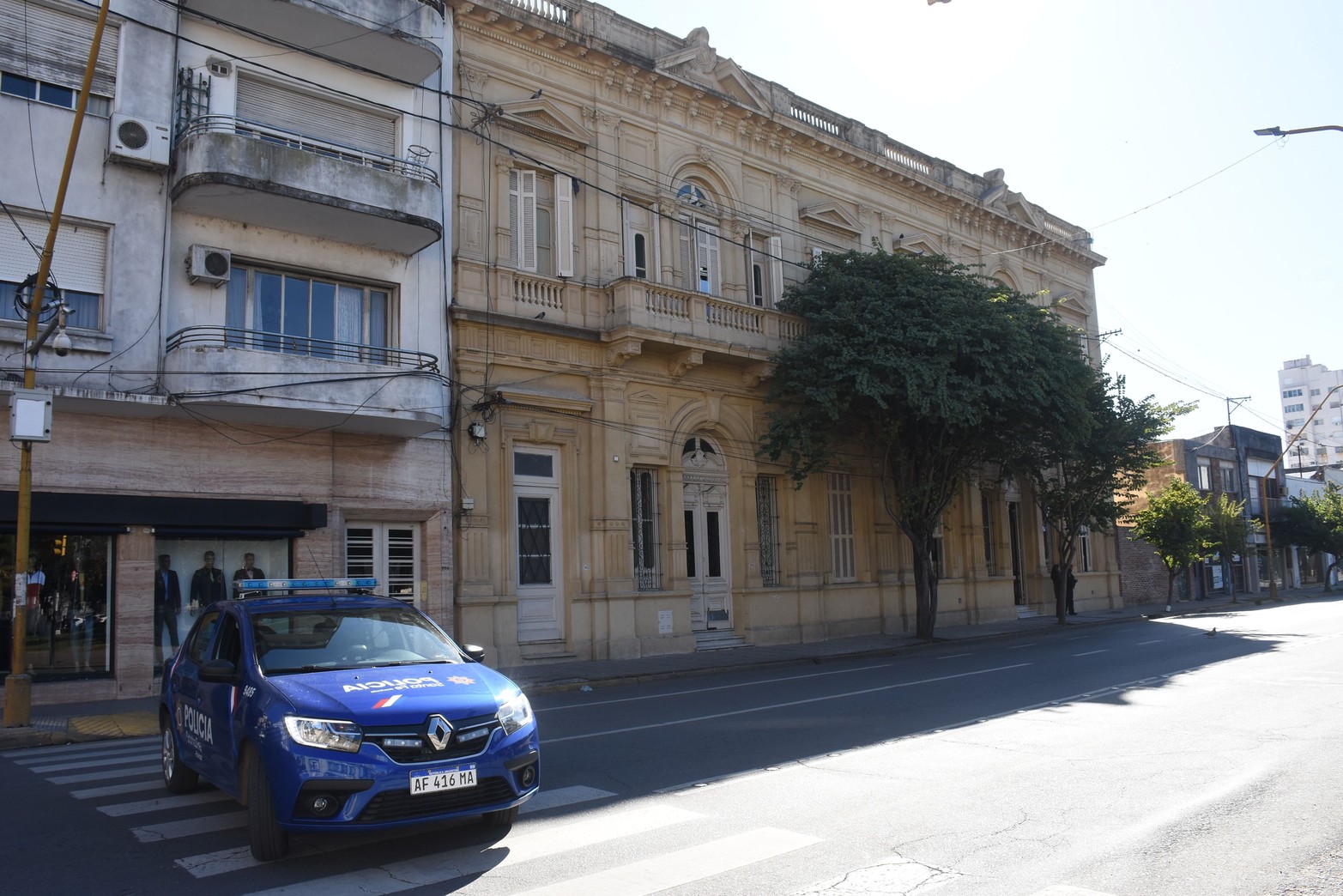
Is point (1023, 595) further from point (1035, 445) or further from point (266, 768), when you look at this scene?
point (266, 768)

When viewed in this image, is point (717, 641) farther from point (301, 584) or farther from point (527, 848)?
point (527, 848)

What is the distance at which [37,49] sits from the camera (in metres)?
14.7

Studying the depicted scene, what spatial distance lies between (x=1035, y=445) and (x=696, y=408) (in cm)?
1138

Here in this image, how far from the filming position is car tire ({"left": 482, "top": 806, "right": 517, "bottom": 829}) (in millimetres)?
6551

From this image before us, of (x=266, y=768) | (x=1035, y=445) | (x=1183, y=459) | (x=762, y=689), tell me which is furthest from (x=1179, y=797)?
(x=1183, y=459)

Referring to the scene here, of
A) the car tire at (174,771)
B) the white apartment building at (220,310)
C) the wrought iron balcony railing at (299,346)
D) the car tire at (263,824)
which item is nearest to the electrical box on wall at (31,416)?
the white apartment building at (220,310)

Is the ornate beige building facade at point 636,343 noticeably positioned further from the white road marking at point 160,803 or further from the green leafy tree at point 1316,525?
the green leafy tree at point 1316,525

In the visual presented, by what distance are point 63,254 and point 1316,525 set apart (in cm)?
5757

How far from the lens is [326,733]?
5875mm

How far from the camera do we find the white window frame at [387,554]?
17.2 meters

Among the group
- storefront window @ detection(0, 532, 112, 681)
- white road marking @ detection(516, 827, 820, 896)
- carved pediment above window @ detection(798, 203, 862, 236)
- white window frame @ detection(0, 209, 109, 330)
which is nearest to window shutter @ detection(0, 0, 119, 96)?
white window frame @ detection(0, 209, 109, 330)

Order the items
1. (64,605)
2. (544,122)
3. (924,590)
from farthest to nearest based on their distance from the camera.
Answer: (924,590) → (544,122) → (64,605)

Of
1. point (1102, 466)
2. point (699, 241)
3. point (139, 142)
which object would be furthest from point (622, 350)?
point (1102, 466)

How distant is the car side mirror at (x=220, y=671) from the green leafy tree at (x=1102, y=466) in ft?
84.1
